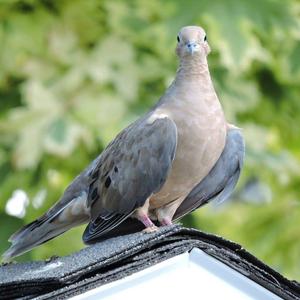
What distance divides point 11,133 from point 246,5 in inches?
64.1

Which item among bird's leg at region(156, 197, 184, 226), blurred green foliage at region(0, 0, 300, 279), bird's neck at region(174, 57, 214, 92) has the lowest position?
bird's leg at region(156, 197, 184, 226)

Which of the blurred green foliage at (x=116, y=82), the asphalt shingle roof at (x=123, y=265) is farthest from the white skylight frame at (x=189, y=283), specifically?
the blurred green foliage at (x=116, y=82)

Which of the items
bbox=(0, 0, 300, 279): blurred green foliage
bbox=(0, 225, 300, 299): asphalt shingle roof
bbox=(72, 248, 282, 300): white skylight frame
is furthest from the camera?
bbox=(0, 0, 300, 279): blurred green foliage

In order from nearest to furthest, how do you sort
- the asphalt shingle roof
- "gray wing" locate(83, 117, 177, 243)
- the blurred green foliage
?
1. the asphalt shingle roof
2. "gray wing" locate(83, 117, 177, 243)
3. the blurred green foliage

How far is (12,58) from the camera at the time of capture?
28.2 ft

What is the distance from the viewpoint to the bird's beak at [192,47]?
5195 millimetres

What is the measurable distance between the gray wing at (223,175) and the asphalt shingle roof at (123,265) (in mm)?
1044

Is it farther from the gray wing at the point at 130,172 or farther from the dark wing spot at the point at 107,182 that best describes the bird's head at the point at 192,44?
the dark wing spot at the point at 107,182

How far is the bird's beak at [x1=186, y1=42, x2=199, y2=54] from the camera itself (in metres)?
5.20

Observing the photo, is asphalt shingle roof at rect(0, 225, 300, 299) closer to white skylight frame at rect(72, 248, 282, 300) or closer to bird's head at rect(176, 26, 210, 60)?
white skylight frame at rect(72, 248, 282, 300)

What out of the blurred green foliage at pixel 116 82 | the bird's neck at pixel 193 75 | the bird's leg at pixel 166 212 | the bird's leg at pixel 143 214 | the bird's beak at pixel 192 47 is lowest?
the bird's leg at pixel 143 214

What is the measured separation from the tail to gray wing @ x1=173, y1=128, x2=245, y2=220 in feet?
1.41

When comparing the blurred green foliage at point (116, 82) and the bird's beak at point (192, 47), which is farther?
the blurred green foliage at point (116, 82)

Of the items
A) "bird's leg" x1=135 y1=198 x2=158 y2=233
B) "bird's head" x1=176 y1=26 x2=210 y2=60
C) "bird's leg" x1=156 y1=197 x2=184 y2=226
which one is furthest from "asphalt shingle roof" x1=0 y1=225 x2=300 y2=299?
"bird's head" x1=176 y1=26 x2=210 y2=60
